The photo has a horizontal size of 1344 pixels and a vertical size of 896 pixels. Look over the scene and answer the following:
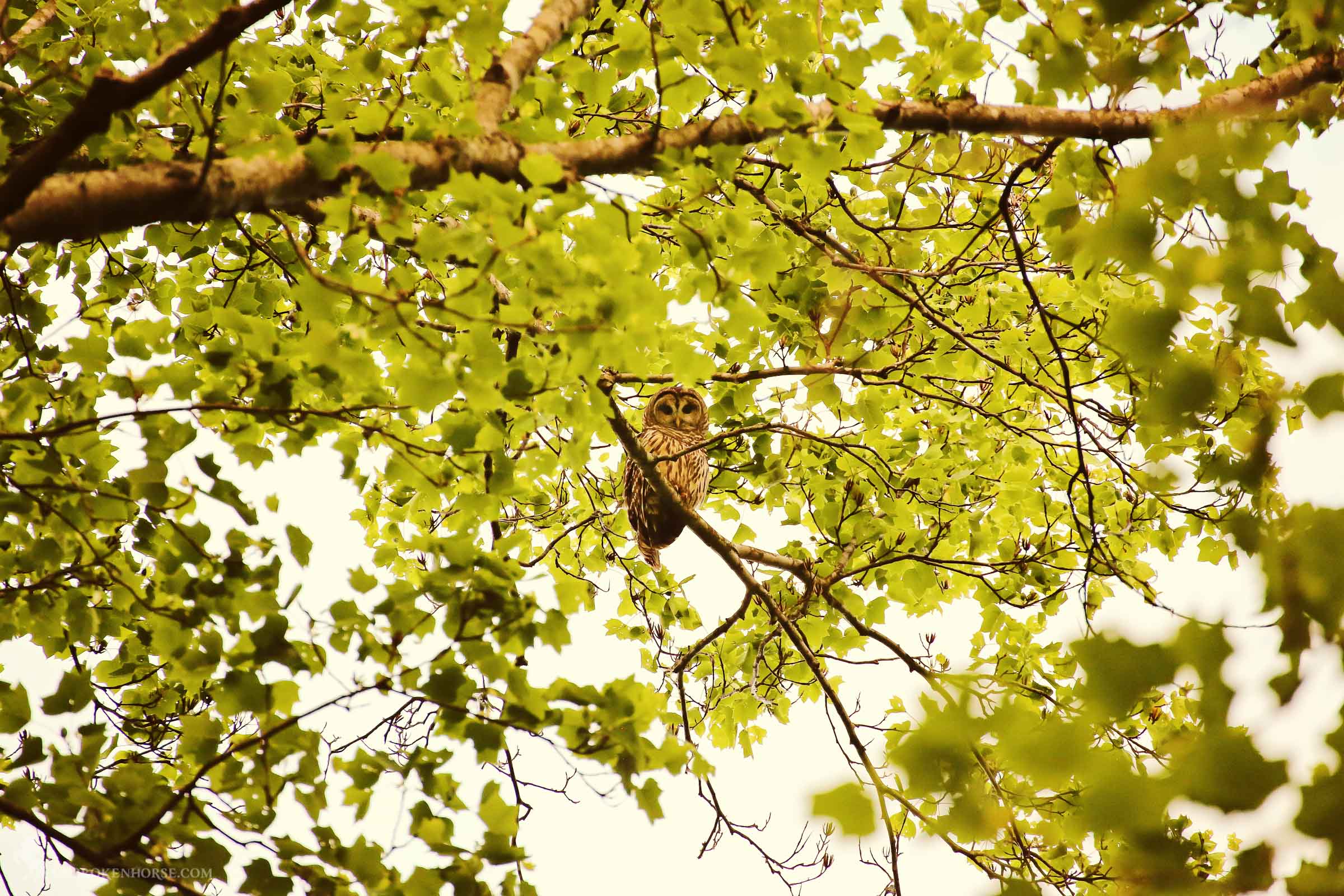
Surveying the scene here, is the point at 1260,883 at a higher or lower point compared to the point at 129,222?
lower

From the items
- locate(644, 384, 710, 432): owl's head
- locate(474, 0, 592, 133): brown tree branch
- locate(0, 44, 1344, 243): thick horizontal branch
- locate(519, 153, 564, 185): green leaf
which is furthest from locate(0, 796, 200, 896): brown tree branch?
locate(644, 384, 710, 432): owl's head

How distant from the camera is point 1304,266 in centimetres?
115

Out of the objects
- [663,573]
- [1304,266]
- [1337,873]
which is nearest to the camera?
[1337,873]

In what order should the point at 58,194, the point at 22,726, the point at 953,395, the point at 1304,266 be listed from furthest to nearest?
the point at 953,395
the point at 22,726
the point at 58,194
the point at 1304,266

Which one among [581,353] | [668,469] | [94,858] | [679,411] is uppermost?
[679,411]

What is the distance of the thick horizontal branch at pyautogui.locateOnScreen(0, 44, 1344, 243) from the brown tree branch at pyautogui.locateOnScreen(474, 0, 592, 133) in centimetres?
14

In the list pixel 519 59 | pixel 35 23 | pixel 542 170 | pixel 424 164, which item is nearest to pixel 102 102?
pixel 424 164

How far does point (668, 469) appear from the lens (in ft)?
11.5

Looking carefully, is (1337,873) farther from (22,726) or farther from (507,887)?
(22,726)

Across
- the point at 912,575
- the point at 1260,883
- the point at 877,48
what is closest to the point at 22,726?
the point at 1260,883

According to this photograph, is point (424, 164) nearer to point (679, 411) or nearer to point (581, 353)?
point (581, 353)

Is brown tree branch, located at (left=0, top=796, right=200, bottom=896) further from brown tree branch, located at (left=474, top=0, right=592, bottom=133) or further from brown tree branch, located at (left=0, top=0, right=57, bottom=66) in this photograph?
brown tree branch, located at (left=0, top=0, right=57, bottom=66)

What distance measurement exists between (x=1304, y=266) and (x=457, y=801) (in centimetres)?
185

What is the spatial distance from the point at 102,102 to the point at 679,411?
265cm
